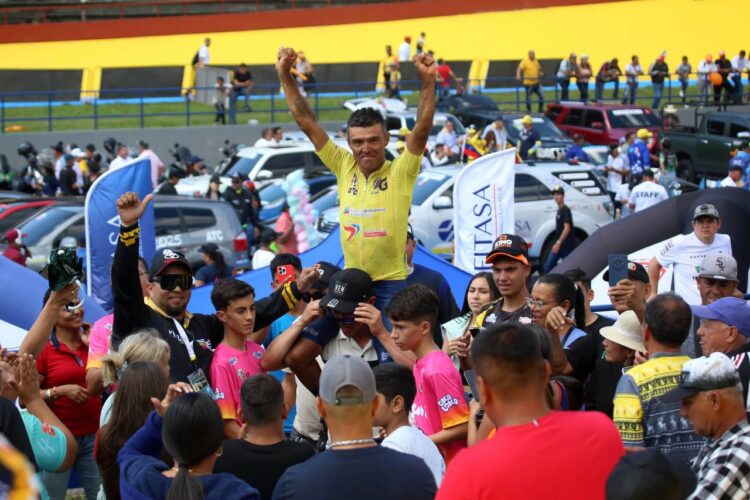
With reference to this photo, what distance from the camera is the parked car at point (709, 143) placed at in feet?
97.4

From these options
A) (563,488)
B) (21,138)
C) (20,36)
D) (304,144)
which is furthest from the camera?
(20,36)

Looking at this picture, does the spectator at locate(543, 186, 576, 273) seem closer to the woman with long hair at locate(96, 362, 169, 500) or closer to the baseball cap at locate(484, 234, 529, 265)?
the baseball cap at locate(484, 234, 529, 265)

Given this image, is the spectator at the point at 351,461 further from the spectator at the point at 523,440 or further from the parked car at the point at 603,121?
the parked car at the point at 603,121

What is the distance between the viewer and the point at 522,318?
704 centimetres

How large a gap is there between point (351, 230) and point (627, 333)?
178cm

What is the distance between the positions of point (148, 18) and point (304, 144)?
2045 centimetres

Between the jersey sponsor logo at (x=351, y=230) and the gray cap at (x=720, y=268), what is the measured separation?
97.3 inches

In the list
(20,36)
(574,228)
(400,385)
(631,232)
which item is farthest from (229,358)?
(20,36)

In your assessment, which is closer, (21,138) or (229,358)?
(229,358)

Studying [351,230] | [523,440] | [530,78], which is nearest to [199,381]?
[351,230]

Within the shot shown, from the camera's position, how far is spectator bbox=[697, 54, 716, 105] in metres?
36.8

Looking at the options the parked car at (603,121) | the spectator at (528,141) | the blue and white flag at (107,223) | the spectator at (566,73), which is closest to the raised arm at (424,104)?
the blue and white flag at (107,223)

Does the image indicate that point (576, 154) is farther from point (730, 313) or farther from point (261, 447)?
point (261, 447)

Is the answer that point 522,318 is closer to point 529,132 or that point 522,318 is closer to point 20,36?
point 529,132
